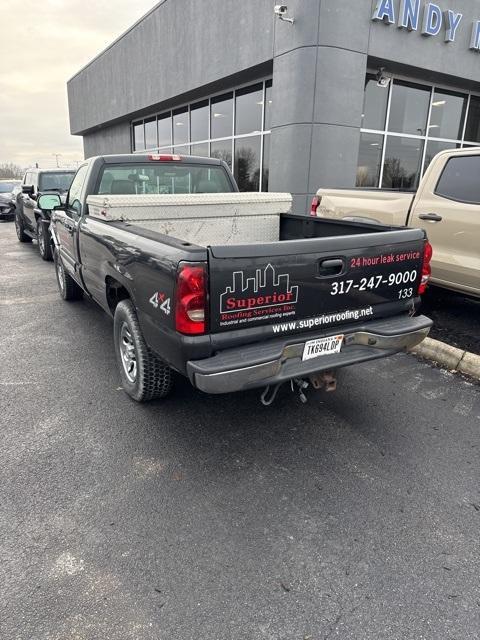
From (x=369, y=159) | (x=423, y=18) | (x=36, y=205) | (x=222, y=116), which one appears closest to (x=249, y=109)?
(x=222, y=116)

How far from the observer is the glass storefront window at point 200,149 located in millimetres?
15826

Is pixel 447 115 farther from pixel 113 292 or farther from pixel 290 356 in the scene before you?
pixel 290 356

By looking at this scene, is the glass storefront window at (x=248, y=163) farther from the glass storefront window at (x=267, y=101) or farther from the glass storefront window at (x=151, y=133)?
the glass storefront window at (x=151, y=133)

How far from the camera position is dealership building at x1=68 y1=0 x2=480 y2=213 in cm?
971

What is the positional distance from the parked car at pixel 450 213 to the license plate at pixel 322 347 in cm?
278

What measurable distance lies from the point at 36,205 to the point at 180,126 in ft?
30.4

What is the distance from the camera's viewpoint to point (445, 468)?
305 cm

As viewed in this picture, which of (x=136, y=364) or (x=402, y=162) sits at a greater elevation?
(x=402, y=162)

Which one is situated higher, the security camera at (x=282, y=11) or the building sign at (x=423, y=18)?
the building sign at (x=423, y=18)

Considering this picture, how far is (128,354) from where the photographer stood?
3.87 metres

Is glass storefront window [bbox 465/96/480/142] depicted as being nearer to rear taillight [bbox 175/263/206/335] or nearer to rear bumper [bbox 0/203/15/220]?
rear taillight [bbox 175/263/206/335]

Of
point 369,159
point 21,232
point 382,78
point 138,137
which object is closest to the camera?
point 382,78

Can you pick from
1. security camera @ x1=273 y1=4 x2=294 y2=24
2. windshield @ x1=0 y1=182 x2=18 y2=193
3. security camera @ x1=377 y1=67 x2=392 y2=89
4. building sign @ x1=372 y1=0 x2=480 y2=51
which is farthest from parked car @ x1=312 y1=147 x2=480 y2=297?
windshield @ x1=0 y1=182 x2=18 y2=193

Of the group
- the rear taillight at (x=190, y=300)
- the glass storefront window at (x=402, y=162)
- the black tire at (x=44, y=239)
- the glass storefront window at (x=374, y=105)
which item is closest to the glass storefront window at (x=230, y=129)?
the glass storefront window at (x=374, y=105)
